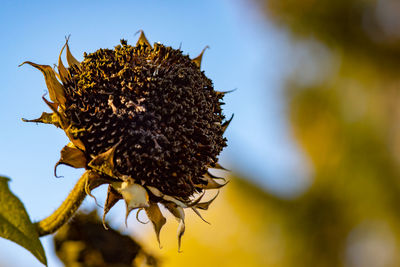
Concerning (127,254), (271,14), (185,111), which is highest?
(271,14)

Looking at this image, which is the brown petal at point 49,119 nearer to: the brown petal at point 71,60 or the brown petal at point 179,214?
the brown petal at point 71,60

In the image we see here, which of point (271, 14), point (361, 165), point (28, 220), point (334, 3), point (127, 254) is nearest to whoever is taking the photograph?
point (28, 220)

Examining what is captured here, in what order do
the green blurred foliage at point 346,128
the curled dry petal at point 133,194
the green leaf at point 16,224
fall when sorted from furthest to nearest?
the green blurred foliage at point 346,128
the curled dry petal at point 133,194
the green leaf at point 16,224

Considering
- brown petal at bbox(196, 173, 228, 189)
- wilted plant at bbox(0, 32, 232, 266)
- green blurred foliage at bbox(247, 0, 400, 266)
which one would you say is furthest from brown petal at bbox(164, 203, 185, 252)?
green blurred foliage at bbox(247, 0, 400, 266)

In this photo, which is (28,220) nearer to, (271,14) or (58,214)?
(58,214)

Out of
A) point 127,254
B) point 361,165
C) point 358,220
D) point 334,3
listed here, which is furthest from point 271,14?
point 127,254

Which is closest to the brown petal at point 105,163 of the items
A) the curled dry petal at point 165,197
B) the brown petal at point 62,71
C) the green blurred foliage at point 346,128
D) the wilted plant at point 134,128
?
the wilted plant at point 134,128

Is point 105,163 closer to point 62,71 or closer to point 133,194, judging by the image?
point 133,194
